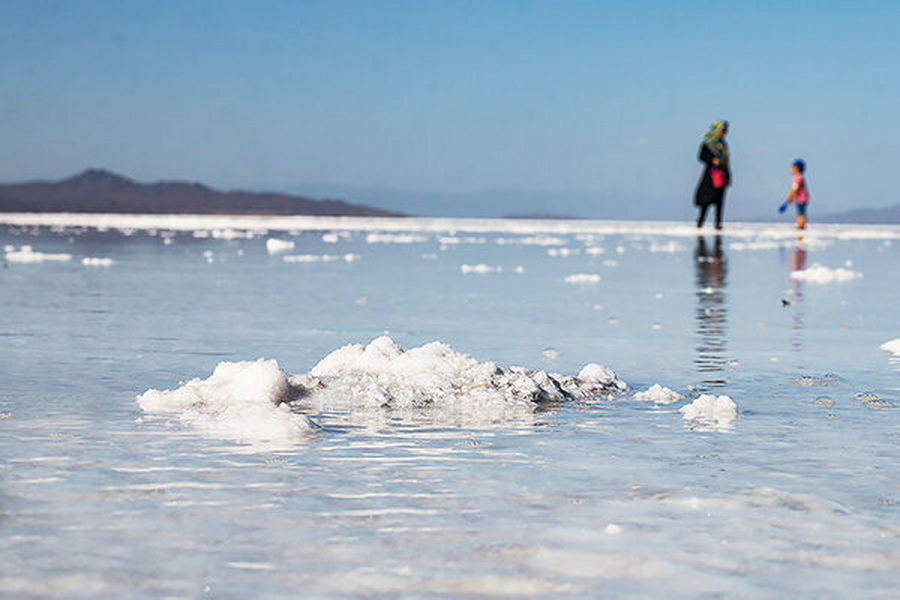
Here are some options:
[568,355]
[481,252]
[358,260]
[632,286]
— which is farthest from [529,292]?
[481,252]

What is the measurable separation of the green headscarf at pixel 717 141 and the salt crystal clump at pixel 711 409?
2470cm

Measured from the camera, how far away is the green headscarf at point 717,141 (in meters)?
29.4

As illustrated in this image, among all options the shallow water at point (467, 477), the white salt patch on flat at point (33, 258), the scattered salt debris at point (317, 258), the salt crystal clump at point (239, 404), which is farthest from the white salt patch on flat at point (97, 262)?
the salt crystal clump at point (239, 404)

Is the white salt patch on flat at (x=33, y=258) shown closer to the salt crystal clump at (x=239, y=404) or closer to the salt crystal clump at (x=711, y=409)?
the salt crystal clump at (x=239, y=404)

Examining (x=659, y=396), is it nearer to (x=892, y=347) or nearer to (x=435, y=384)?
(x=435, y=384)

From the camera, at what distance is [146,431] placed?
4883mm

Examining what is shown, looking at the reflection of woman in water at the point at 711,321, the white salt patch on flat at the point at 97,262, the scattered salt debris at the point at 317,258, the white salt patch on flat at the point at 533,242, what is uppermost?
the white salt patch on flat at the point at 97,262

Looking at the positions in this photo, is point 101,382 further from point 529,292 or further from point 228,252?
point 228,252

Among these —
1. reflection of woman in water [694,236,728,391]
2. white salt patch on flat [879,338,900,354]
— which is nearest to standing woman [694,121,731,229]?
reflection of woman in water [694,236,728,391]

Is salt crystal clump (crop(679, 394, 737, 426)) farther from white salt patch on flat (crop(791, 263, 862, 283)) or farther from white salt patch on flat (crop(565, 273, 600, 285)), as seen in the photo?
white salt patch on flat (crop(791, 263, 862, 283))

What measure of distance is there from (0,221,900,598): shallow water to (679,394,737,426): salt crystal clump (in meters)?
0.07

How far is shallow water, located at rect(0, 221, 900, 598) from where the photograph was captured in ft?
9.99

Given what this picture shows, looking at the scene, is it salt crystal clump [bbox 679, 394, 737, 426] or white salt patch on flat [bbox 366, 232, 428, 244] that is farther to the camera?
white salt patch on flat [bbox 366, 232, 428, 244]

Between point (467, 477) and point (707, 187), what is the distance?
88.5ft
